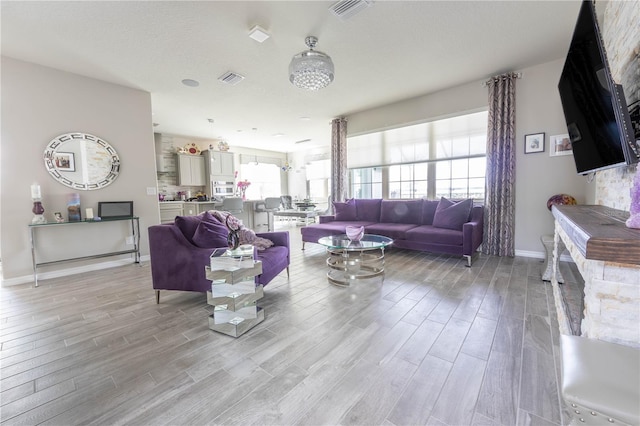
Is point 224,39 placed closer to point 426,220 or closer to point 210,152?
point 426,220

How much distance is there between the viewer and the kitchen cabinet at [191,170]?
6.88 metres

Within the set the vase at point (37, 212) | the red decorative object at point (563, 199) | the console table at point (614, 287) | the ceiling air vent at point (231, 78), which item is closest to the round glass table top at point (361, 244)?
the console table at point (614, 287)

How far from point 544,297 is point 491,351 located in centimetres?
A: 123

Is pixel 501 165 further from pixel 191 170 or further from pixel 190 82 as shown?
pixel 191 170

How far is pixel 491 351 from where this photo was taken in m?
1.61

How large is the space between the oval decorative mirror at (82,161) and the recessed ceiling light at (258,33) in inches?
113

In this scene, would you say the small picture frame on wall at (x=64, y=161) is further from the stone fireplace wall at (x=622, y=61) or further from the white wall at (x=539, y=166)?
the white wall at (x=539, y=166)

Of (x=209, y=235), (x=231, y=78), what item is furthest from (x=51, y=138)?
(x=209, y=235)

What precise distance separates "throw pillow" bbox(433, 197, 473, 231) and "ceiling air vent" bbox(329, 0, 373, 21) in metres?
2.83

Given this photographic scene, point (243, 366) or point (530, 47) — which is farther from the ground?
point (530, 47)

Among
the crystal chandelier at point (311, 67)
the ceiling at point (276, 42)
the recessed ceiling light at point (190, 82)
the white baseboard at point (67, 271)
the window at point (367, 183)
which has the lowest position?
the white baseboard at point (67, 271)

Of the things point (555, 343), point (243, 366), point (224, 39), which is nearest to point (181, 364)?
point (243, 366)

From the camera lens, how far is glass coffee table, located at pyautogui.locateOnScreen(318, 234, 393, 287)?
9.48ft

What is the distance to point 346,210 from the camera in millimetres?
5062
